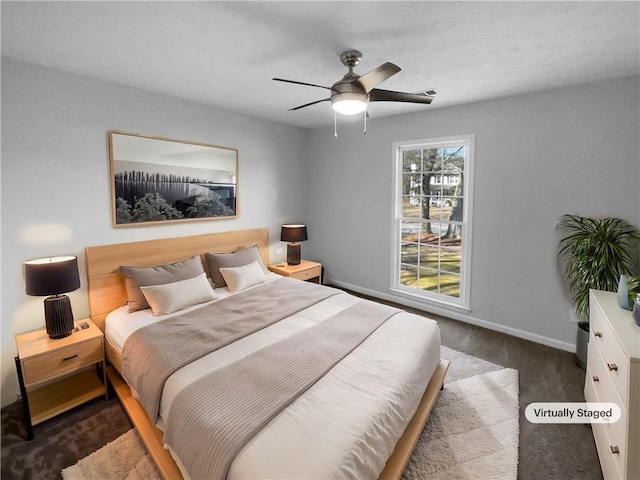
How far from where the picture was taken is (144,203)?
3074mm

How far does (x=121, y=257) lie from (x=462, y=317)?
3.75 metres

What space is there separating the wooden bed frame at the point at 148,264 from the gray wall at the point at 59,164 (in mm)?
105

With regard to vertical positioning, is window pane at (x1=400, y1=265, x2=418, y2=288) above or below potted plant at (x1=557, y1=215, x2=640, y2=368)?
below

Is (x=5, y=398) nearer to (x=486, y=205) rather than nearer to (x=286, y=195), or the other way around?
(x=286, y=195)

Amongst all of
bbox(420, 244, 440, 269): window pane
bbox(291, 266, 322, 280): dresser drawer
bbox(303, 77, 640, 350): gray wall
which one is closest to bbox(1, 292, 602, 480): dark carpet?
bbox(303, 77, 640, 350): gray wall

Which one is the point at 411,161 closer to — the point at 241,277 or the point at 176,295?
the point at 241,277

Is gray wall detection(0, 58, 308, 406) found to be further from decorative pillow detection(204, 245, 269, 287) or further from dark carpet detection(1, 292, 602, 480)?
dark carpet detection(1, 292, 602, 480)

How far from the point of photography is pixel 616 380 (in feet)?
5.64

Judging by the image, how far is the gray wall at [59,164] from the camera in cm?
232

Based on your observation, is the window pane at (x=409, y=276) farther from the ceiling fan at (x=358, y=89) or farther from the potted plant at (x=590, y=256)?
the ceiling fan at (x=358, y=89)

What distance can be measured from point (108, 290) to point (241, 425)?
2.11 metres

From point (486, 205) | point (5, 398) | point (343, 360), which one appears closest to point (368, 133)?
point (486, 205)

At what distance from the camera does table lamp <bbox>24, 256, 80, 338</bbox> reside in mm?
2188

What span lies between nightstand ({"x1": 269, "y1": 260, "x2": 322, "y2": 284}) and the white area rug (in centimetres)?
220
